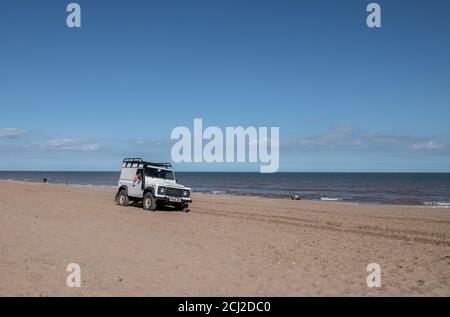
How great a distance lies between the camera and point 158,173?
71.6 ft

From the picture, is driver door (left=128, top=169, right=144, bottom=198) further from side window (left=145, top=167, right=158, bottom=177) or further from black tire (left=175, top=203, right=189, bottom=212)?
black tire (left=175, top=203, right=189, bottom=212)

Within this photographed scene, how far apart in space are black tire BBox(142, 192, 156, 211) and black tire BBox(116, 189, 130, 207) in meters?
2.31

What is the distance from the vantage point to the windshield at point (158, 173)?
21594 millimetres

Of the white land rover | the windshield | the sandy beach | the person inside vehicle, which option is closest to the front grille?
the white land rover

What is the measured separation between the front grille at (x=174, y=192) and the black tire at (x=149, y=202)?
0.79 meters

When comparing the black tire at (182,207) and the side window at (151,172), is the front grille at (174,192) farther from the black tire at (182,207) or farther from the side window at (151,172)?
the side window at (151,172)

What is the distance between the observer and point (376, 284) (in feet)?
26.5

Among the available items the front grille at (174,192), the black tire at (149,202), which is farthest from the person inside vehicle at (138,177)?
the front grille at (174,192)

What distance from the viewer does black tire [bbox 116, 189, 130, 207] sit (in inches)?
909

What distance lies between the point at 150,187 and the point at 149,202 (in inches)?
29.0

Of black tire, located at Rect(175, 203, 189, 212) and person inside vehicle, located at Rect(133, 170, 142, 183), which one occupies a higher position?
person inside vehicle, located at Rect(133, 170, 142, 183)

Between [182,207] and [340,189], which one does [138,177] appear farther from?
[340,189]

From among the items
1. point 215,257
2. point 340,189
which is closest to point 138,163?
point 215,257

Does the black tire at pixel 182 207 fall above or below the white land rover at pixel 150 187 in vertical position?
below
